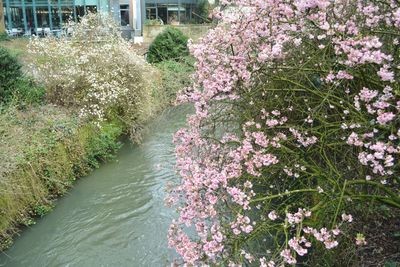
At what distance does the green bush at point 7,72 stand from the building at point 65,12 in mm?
13308

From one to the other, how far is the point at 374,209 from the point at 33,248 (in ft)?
16.2

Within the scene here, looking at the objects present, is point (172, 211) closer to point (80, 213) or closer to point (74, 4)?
point (80, 213)

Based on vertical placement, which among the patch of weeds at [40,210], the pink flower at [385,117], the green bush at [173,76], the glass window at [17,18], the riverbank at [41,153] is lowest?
the patch of weeds at [40,210]

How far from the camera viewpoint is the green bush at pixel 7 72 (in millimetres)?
9445

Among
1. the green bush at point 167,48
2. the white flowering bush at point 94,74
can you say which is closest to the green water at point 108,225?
the white flowering bush at point 94,74

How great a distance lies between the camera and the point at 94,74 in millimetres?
10172

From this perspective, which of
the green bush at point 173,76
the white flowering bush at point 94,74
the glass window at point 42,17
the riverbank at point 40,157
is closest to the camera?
the riverbank at point 40,157

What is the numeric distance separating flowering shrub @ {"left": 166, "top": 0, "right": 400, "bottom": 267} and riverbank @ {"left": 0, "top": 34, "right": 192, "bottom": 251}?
3.40 m

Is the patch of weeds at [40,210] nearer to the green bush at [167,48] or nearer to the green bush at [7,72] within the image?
the green bush at [7,72]

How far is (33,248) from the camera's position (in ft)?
20.6

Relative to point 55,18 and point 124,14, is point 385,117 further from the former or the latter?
point 124,14

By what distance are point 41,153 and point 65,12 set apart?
67.1 ft

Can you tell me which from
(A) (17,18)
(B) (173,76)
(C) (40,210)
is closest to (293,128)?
(C) (40,210)

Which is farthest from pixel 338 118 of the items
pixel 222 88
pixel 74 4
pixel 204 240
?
pixel 74 4
